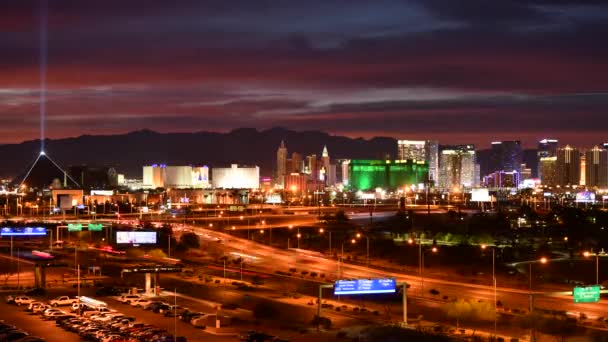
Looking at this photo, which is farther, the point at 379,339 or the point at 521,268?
the point at 521,268

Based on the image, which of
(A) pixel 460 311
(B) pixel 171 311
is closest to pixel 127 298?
(B) pixel 171 311

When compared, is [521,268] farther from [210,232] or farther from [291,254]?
[210,232]

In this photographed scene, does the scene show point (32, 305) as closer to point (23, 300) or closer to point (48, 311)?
point (23, 300)

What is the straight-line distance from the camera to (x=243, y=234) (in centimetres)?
8331

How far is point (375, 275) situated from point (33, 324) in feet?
73.5

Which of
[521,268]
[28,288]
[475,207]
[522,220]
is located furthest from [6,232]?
[475,207]

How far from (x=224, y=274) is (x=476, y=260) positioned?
57.4 feet

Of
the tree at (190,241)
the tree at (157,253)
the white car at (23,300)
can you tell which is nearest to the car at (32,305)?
the white car at (23,300)

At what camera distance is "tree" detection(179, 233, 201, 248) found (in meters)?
70.8

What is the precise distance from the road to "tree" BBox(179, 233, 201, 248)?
2108 millimetres

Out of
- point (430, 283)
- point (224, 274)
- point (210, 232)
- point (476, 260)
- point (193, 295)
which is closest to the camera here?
point (193, 295)

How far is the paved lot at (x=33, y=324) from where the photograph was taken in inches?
1278

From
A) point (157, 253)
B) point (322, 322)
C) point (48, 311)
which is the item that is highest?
point (157, 253)

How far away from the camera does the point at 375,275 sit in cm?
5297
